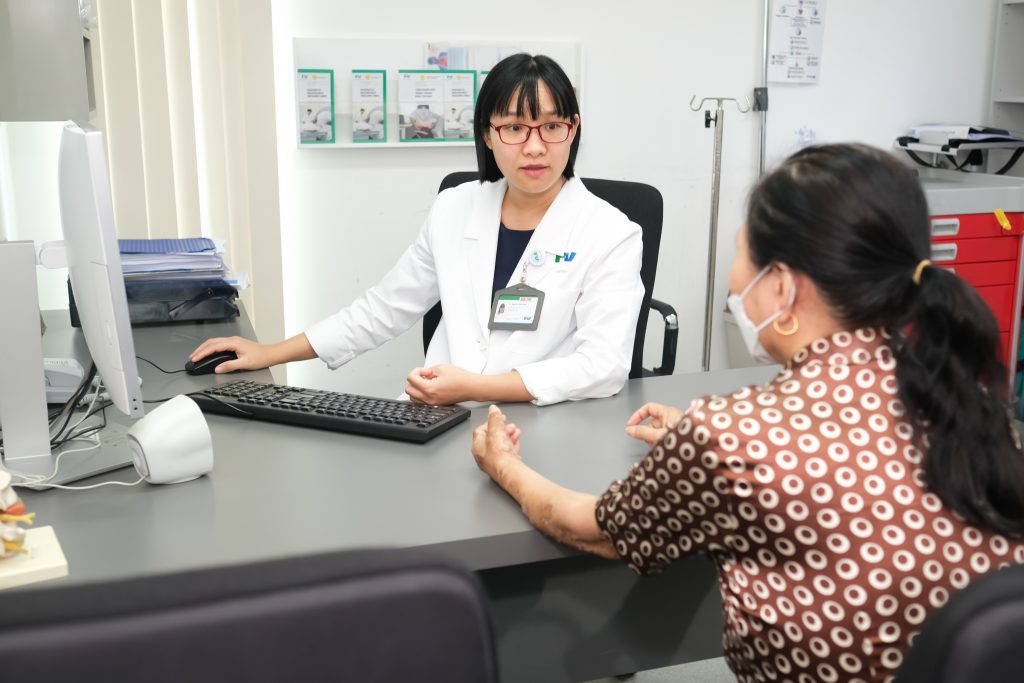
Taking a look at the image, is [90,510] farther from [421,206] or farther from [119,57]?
[421,206]

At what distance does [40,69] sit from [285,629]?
1.60m

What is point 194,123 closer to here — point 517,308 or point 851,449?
point 517,308

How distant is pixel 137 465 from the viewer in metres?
1.29

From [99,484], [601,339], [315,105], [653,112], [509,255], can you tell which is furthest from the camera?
[653,112]

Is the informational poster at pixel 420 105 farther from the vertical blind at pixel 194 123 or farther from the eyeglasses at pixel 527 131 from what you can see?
the eyeglasses at pixel 527 131

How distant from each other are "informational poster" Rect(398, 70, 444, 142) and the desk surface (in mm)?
1738

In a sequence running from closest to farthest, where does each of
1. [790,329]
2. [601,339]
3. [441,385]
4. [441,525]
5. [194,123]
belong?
[790,329]
[441,525]
[441,385]
[601,339]
[194,123]

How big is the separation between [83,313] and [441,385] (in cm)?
56

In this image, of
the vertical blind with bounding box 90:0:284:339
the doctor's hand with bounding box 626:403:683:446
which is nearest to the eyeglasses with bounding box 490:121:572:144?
the doctor's hand with bounding box 626:403:683:446

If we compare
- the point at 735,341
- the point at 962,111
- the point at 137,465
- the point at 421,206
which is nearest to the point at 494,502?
the point at 137,465

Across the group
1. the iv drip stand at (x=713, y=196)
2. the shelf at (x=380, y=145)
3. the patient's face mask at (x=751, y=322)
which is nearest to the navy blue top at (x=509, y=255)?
the patient's face mask at (x=751, y=322)

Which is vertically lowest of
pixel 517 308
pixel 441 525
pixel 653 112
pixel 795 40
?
pixel 441 525

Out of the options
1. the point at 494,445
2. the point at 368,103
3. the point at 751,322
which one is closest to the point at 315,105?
the point at 368,103

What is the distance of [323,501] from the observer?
122 cm
